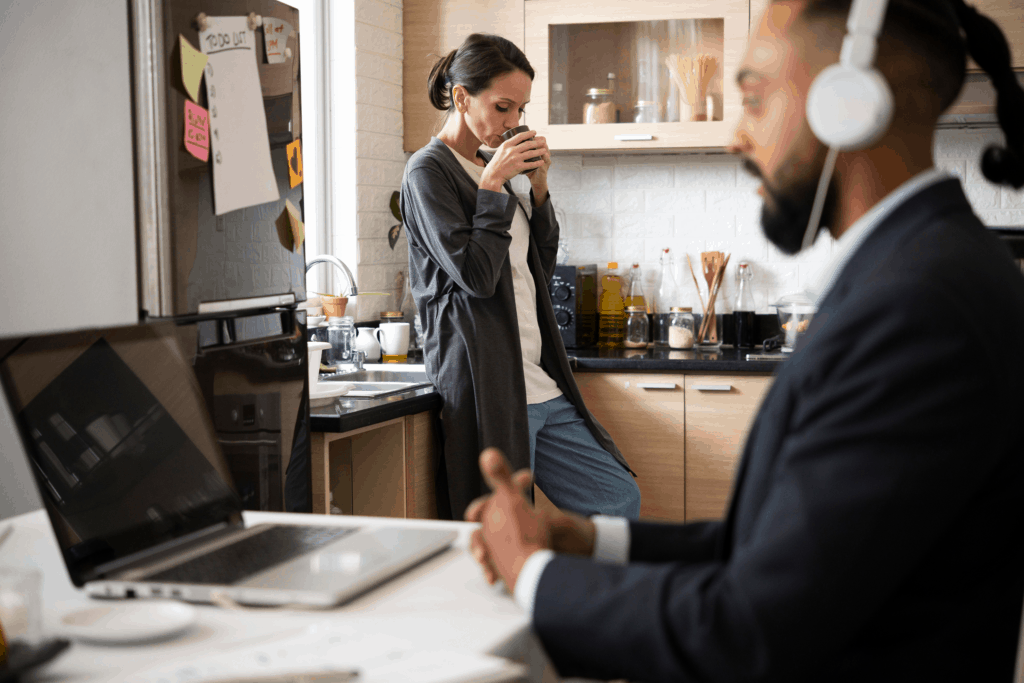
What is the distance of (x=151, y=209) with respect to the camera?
4.67 ft

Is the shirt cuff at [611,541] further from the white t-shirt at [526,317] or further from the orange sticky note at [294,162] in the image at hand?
the white t-shirt at [526,317]

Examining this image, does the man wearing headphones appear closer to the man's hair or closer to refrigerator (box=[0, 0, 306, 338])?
the man's hair

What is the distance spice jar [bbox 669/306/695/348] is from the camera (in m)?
3.32

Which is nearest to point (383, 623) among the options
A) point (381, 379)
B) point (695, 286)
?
point (381, 379)

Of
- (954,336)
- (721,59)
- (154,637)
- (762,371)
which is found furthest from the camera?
(721,59)

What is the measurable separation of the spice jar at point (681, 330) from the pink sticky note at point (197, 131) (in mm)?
2157

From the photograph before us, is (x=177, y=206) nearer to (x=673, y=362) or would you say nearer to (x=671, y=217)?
(x=673, y=362)

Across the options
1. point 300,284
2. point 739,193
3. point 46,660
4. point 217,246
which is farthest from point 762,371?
point 46,660

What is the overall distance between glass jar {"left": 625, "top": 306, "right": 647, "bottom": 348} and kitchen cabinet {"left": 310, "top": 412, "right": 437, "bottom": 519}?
4.22 ft

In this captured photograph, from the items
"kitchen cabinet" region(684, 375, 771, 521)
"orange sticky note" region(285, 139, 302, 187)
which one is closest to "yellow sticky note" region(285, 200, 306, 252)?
"orange sticky note" region(285, 139, 302, 187)

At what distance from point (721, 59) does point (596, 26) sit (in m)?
0.47

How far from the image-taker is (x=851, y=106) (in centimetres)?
78

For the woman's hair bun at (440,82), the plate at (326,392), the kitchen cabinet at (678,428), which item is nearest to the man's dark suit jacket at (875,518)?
the plate at (326,392)

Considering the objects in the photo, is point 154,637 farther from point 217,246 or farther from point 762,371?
point 762,371
